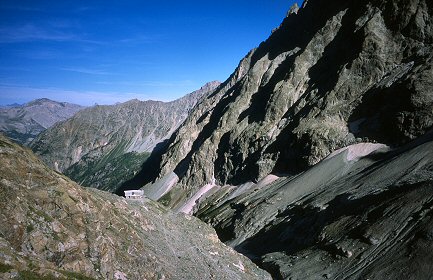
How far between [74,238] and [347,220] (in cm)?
4855

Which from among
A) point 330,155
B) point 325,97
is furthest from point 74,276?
point 325,97

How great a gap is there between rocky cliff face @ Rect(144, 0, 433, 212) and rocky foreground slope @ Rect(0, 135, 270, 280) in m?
76.6

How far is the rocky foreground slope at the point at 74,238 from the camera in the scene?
25.8 m

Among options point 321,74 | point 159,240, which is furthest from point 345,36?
point 159,240

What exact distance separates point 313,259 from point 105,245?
38.2 metres

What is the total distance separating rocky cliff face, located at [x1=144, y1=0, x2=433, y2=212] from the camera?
101 meters

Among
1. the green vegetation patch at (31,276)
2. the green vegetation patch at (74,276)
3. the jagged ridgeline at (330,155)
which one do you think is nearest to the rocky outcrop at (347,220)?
the jagged ridgeline at (330,155)

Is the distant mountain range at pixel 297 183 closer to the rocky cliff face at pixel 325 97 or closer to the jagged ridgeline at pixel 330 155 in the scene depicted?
the jagged ridgeline at pixel 330 155

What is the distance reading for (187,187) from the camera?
564ft

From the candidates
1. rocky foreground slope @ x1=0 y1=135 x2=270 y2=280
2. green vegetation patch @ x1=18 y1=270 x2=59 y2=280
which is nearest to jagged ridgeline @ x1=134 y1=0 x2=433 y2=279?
rocky foreground slope @ x1=0 y1=135 x2=270 y2=280

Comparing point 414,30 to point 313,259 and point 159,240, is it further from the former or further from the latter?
point 159,240

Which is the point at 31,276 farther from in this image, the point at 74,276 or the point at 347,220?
the point at 347,220

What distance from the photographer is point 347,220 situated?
60.5 metres

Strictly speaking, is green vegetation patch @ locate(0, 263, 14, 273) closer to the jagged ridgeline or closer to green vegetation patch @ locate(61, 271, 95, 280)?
green vegetation patch @ locate(61, 271, 95, 280)
